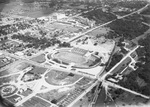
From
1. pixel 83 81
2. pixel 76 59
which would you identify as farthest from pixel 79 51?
pixel 83 81

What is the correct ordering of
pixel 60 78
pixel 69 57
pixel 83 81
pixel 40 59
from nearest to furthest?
pixel 83 81
pixel 60 78
pixel 40 59
pixel 69 57

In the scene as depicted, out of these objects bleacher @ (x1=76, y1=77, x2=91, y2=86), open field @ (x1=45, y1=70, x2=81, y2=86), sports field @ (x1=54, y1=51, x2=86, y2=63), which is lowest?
bleacher @ (x1=76, y1=77, x2=91, y2=86)

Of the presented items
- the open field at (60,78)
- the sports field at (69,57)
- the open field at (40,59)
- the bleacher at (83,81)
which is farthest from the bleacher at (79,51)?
the bleacher at (83,81)

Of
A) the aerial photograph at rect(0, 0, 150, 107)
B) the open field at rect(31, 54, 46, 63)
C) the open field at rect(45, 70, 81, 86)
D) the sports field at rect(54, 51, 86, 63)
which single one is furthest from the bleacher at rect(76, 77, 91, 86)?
the open field at rect(31, 54, 46, 63)

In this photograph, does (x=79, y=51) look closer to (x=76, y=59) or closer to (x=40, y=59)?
(x=76, y=59)

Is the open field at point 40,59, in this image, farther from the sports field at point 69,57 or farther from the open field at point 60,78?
the open field at point 60,78

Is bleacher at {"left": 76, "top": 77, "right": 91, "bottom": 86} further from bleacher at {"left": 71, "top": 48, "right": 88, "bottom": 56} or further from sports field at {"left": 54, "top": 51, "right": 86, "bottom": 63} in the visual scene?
bleacher at {"left": 71, "top": 48, "right": 88, "bottom": 56}

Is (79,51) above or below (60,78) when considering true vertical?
above

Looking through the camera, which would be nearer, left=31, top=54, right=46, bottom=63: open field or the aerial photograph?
the aerial photograph

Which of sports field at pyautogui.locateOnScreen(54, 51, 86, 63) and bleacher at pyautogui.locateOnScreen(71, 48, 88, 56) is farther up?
bleacher at pyautogui.locateOnScreen(71, 48, 88, 56)
